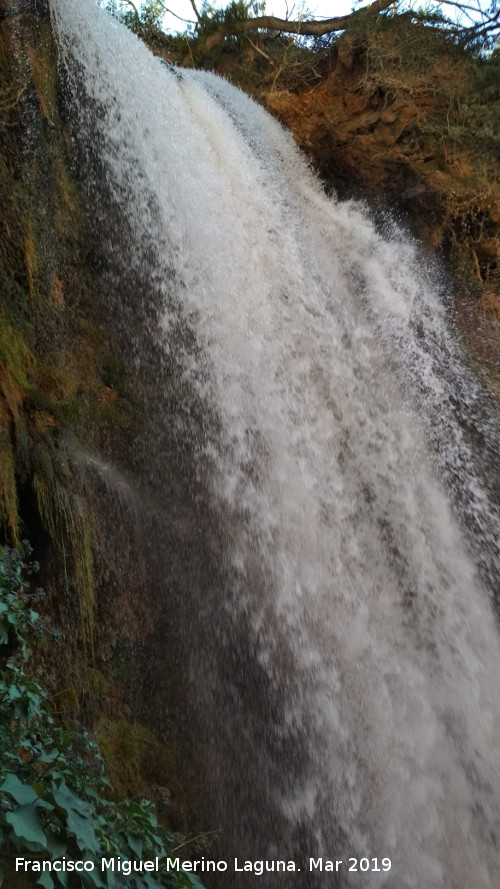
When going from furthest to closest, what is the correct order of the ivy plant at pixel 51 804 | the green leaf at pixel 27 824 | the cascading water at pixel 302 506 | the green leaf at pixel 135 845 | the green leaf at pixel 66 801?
1. the cascading water at pixel 302 506
2. the green leaf at pixel 135 845
3. the green leaf at pixel 66 801
4. the ivy plant at pixel 51 804
5. the green leaf at pixel 27 824

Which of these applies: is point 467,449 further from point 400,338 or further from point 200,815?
point 200,815

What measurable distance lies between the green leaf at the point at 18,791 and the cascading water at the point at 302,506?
218 cm

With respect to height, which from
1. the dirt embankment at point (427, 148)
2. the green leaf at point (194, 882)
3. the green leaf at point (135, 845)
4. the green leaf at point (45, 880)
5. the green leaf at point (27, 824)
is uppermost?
the dirt embankment at point (427, 148)

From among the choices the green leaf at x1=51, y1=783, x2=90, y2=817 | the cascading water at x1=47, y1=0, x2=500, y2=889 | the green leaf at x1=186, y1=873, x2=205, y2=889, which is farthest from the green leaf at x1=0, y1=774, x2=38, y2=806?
the cascading water at x1=47, y1=0, x2=500, y2=889

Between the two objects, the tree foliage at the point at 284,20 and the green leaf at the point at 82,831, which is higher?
the tree foliage at the point at 284,20

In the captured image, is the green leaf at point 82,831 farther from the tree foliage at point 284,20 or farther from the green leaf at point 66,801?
the tree foliage at point 284,20

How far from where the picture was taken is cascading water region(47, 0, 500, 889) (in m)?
3.69

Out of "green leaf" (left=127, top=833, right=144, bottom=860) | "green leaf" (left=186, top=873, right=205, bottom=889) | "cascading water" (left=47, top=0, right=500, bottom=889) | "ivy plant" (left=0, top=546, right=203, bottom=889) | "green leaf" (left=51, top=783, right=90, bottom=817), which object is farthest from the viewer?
"cascading water" (left=47, top=0, right=500, bottom=889)

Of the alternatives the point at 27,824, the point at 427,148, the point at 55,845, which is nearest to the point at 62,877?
the point at 55,845

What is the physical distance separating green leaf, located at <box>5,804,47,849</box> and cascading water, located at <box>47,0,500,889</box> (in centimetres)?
218

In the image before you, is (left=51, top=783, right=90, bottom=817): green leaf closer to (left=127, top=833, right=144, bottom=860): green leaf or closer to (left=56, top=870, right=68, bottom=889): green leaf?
(left=56, top=870, right=68, bottom=889): green leaf

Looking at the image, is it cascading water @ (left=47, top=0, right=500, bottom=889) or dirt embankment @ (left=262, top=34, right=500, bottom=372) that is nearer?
cascading water @ (left=47, top=0, right=500, bottom=889)

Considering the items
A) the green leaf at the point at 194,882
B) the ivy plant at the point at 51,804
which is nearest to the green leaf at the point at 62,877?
the ivy plant at the point at 51,804

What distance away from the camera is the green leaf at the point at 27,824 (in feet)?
4.93
